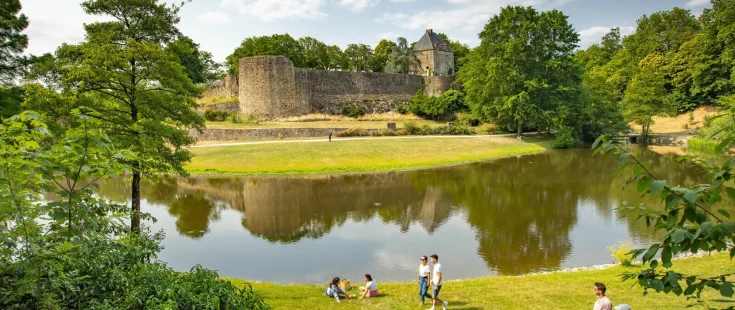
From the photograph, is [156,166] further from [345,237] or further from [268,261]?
[345,237]

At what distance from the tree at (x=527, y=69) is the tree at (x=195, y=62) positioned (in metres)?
24.3

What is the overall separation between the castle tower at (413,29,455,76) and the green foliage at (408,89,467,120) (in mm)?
17636

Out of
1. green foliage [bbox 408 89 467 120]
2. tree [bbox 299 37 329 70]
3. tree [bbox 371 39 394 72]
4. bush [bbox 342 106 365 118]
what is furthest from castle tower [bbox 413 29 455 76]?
bush [bbox 342 106 365 118]

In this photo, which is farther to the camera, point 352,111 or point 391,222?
point 352,111

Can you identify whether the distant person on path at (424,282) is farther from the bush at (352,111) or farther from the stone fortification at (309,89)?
the bush at (352,111)

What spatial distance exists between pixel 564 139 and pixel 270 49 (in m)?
37.2

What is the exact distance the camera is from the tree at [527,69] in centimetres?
3809

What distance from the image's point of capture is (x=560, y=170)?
1083 inches

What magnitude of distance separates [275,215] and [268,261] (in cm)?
536

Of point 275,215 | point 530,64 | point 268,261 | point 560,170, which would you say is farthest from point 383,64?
point 268,261

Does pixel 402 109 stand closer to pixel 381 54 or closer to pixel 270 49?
pixel 270 49

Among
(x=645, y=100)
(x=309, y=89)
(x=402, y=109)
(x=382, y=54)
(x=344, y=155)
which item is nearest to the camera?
(x=344, y=155)

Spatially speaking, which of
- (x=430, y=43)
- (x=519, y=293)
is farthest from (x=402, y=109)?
(x=519, y=293)

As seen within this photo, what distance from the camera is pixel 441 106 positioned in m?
49.1
